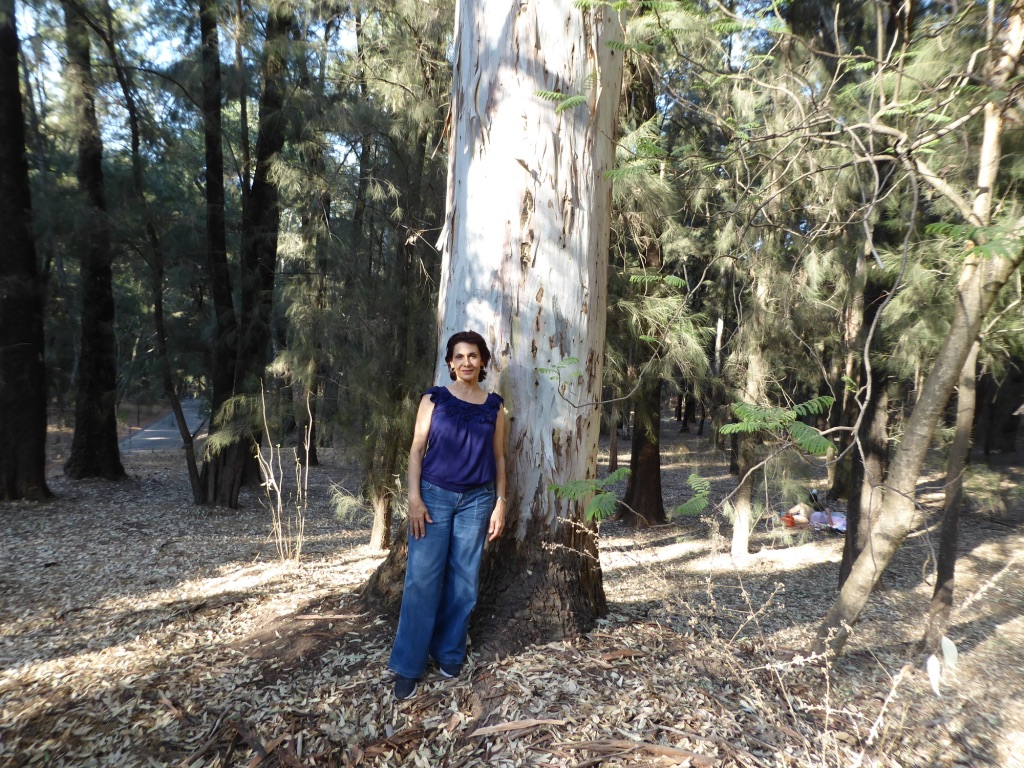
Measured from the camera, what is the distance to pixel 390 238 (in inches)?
295

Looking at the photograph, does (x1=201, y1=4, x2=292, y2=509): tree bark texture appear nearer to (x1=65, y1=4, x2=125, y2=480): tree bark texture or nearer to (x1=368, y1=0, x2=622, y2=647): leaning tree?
(x1=65, y1=4, x2=125, y2=480): tree bark texture

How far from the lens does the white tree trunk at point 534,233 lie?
3246 mm

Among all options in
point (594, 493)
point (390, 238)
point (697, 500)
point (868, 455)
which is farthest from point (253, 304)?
point (697, 500)

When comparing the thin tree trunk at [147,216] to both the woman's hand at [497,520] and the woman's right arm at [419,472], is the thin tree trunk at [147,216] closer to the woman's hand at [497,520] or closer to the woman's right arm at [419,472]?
the woman's right arm at [419,472]

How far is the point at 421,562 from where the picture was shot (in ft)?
9.47

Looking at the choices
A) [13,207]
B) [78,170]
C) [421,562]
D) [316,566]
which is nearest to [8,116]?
[13,207]

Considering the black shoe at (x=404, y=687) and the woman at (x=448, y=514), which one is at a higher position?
the woman at (x=448, y=514)

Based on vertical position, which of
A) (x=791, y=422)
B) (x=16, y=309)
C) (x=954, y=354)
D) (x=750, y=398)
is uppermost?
(x=16, y=309)

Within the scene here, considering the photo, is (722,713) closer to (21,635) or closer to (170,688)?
(170,688)

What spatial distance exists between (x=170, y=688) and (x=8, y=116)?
8721 millimetres

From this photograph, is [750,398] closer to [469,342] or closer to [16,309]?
[469,342]

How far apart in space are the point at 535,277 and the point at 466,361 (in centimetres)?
61

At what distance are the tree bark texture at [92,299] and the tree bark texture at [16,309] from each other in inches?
26.9

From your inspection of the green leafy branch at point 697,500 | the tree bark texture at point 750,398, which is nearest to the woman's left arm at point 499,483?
the green leafy branch at point 697,500
